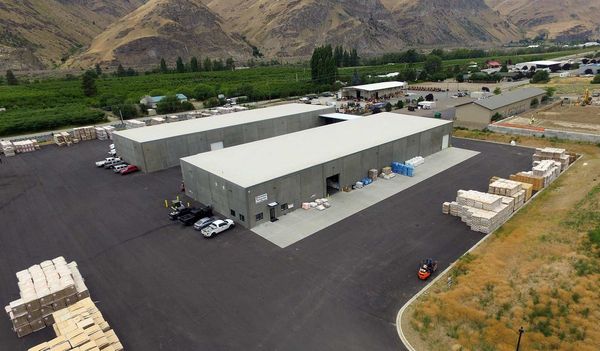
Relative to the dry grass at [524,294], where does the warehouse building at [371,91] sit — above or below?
above

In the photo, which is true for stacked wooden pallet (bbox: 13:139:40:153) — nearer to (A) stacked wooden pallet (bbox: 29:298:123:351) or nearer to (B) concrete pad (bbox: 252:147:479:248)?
(B) concrete pad (bbox: 252:147:479:248)

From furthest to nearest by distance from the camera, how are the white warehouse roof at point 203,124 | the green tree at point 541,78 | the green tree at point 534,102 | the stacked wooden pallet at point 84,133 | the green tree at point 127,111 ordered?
the green tree at point 541,78 → the green tree at point 127,111 → the green tree at point 534,102 → the stacked wooden pallet at point 84,133 → the white warehouse roof at point 203,124

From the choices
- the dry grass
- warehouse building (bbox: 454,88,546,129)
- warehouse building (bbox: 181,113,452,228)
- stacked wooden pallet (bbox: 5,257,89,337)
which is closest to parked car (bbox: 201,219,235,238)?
warehouse building (bbox: 181,113,452,228)

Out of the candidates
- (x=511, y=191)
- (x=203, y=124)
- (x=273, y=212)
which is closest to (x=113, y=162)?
(x=203, y=124)

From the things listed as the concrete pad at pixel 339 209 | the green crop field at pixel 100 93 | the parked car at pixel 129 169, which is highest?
the green crop field at pixel 100 93

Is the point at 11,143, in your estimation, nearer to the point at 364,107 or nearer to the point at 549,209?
the point at 364,107

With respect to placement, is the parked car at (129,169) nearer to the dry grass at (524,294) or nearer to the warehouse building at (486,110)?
the dry grass at (524,294)

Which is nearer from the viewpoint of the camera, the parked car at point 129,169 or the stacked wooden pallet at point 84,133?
the parked car at point 129,169

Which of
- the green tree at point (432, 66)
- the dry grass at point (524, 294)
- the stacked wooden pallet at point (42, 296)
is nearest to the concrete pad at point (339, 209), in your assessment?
the dry grass at point (524, 294)
